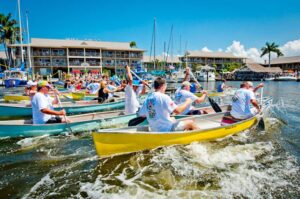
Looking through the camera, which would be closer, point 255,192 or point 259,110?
point 255,192

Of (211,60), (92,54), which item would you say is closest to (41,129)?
(92,54)

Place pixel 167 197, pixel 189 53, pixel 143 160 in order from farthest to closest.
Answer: pixel 189 53, pixel 143 160, pixel 167 197

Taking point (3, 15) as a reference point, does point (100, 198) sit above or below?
below

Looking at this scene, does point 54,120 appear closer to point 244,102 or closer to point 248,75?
point 244,102

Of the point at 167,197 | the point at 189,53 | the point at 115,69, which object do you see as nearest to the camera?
the point at 167,197

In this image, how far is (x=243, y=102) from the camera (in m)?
8.94

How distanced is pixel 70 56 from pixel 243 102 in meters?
60.0

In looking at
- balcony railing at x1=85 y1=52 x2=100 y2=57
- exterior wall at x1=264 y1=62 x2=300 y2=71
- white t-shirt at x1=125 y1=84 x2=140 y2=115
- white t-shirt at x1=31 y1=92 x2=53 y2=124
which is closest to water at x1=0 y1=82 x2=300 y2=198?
white t-shirt at x1=31 y1=92 x2=53 y2=124

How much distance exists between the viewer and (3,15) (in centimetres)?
5806

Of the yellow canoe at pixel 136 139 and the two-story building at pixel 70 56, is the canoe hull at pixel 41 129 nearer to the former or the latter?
the yellow canoe at pixel 136 139

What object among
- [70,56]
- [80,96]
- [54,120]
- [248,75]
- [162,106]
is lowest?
[54,120]

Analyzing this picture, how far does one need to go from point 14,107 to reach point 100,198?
1052 cm

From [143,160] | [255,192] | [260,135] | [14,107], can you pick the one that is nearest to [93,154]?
[143,160]

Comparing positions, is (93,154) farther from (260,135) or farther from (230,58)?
(230,58)
